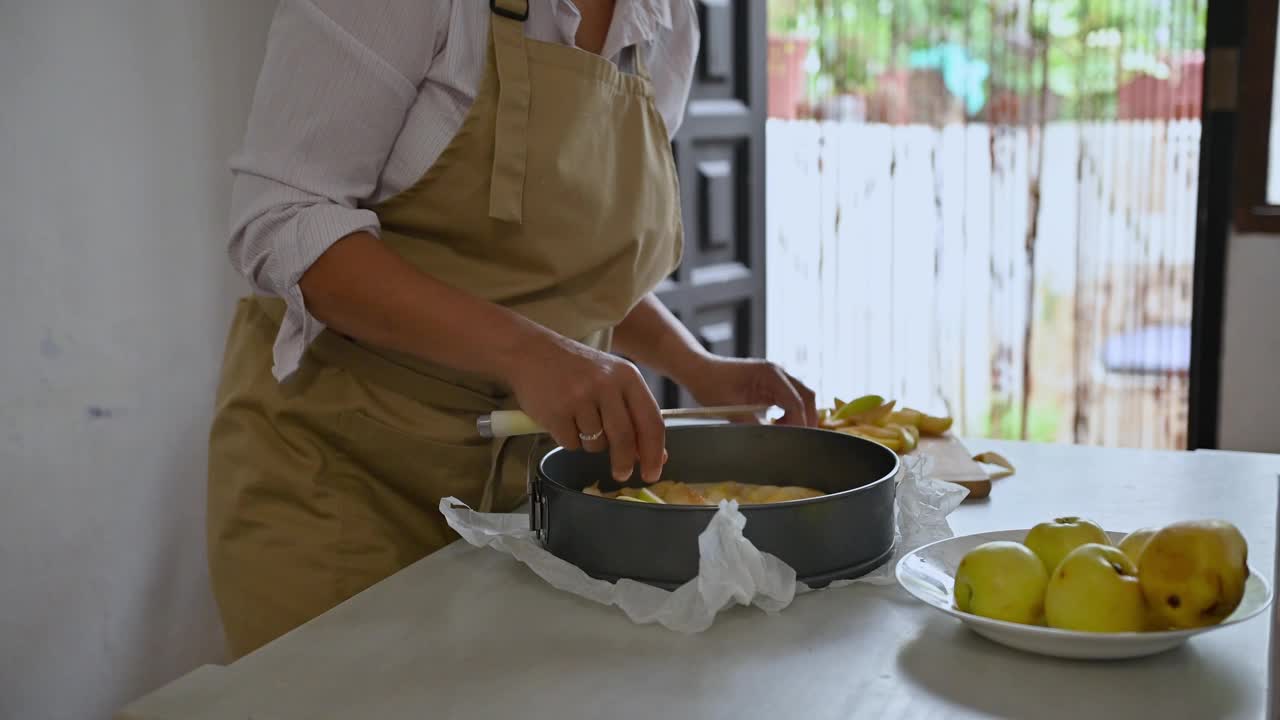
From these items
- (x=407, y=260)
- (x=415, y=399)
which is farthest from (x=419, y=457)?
(x=407, y=260)

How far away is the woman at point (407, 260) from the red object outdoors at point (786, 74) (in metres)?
2.66

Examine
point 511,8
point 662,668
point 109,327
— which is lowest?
point 662,668

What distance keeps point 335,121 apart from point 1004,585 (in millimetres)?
739

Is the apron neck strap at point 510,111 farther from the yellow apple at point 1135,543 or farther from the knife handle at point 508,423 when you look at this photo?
the yellow apple at point 1135,543

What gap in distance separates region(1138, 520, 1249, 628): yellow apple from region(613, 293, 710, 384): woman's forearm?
824 mm

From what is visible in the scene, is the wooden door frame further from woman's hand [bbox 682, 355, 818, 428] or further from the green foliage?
woman's hand [bbox 682, 355, 818, 428]

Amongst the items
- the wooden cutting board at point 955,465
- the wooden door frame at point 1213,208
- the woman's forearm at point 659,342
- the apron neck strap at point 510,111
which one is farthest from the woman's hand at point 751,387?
the wooden door frame at point 1213,208

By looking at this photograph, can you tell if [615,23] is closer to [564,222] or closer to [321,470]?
[564,222]

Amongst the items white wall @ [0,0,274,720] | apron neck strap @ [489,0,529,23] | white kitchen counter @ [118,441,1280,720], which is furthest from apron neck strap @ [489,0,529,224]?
white wall @ [0,0,274,720]

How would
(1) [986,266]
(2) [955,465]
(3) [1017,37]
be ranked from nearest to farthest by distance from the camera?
(2) [955,465]
(3) [1017,37]
(1) [986,266]

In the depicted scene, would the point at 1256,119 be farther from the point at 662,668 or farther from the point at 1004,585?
the point at 662,668

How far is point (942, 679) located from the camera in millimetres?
812

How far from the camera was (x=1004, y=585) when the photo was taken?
33.3 inches

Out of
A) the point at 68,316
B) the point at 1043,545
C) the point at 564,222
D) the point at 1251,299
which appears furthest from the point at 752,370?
the point at 1251,299
